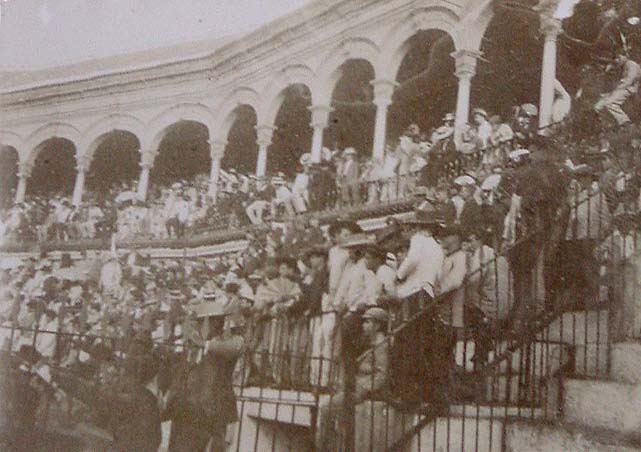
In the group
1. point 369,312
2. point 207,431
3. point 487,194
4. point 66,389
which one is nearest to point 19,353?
point 66,389

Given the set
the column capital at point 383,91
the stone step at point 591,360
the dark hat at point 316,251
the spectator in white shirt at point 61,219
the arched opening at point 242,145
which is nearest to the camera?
the stone step at point 591,360

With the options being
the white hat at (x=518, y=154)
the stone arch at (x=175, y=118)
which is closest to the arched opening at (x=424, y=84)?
the stone arch at (x=175, y=118)

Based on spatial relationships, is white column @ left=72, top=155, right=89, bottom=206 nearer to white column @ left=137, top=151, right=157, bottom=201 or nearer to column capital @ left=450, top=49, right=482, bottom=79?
white column @ left=137, top=151, right=157, bottom=201

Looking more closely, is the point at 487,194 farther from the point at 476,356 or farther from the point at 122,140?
the point at 122,140

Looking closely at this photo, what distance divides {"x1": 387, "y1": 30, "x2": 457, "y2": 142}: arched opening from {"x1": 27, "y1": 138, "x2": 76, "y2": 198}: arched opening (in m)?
3.72

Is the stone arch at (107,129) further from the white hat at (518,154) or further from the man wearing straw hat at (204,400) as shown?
the white hat at (518,154)

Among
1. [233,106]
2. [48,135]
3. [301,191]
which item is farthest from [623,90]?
[48,135]

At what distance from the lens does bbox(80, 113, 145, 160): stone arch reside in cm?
783

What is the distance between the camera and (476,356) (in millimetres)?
4020

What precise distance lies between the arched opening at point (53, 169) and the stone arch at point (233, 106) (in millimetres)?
1794

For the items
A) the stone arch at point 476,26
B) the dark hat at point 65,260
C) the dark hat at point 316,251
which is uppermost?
the stone arch at point 476,26

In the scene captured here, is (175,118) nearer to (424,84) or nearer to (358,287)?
(424,84)

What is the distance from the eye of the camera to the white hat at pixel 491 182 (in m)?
5.34

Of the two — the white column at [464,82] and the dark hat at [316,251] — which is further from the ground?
the white column at [464,82]
